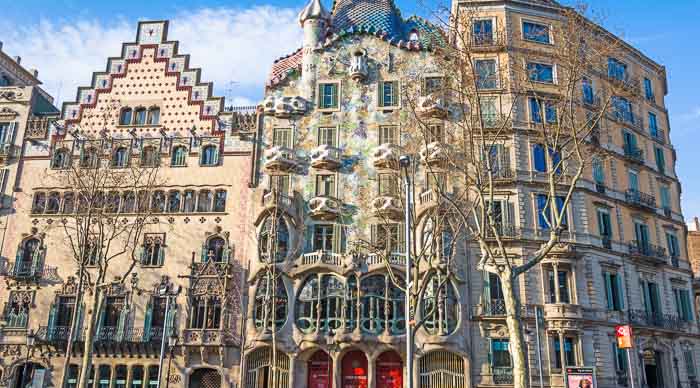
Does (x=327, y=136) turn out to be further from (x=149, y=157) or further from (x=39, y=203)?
(x=39, y=203)

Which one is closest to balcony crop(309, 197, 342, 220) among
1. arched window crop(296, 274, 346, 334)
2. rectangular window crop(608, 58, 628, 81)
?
arched window crop(296, 274, 346, 334)

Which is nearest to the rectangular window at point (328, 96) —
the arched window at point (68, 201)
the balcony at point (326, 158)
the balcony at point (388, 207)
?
the balcony at point (326, 158)

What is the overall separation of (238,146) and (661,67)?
105 ft

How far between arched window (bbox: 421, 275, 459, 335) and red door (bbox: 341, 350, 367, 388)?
4414 millimetres

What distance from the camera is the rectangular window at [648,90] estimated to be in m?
43.2

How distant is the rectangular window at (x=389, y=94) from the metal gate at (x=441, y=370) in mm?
16027

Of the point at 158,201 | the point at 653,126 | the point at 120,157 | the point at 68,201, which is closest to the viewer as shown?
the point at 158,201

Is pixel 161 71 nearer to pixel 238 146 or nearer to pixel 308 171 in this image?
pixel 238 146

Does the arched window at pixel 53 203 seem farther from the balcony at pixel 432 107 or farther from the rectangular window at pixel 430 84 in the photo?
the rectangular window at pixel 430 84

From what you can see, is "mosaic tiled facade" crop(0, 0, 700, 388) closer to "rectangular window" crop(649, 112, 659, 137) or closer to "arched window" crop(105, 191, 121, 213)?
"rectangular window" crop(649, 112, 659, 137)

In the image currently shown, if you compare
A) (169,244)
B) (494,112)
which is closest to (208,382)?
(169,244)

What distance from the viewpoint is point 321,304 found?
110 ft

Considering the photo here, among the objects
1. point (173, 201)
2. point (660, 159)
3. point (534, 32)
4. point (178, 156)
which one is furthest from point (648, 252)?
point (178, 156)

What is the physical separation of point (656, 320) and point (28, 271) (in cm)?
3895
